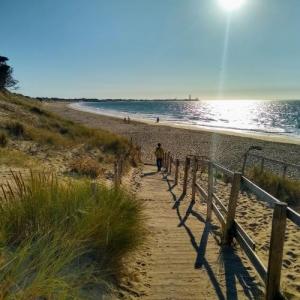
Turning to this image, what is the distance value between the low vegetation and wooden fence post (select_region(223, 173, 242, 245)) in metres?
5.99

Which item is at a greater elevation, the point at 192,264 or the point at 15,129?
the point at 15,129

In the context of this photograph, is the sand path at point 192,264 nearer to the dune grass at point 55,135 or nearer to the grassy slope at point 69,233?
the grassy slope at point 69,233

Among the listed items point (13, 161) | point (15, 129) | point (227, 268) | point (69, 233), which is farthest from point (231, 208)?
point (15, 129)

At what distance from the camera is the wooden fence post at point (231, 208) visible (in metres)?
5.38

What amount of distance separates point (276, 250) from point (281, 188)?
888 cm

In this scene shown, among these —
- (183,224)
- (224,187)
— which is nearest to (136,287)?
(183,224)

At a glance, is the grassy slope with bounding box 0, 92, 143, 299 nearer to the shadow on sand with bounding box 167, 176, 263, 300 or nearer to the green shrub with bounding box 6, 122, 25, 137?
the shadow on sand with bounding box 167, 176, 263, 300

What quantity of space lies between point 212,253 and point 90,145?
1454 cm

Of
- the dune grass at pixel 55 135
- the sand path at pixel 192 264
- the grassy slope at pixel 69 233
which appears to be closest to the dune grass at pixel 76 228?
the grassy slope at pixel 69 233

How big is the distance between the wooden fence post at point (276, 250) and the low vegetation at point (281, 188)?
25.3ft

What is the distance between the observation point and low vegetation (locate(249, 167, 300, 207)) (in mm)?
11430

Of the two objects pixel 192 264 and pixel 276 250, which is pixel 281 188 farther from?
pixel 276 250

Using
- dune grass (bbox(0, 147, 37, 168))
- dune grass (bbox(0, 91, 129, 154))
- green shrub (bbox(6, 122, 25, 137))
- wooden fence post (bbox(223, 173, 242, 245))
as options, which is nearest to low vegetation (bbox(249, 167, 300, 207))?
wooden fence post (bbox(223, 173, 242, 245))

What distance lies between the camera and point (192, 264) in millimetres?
5059
